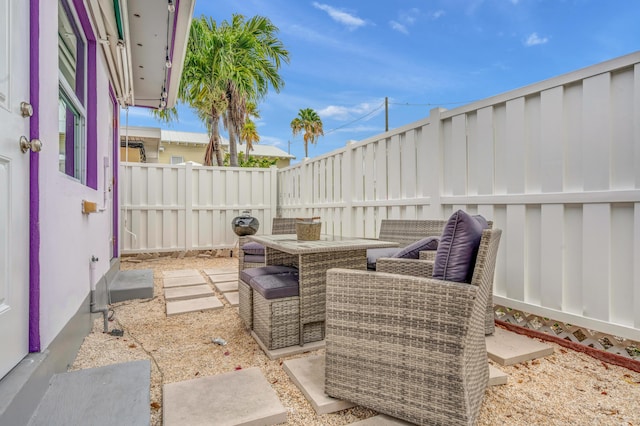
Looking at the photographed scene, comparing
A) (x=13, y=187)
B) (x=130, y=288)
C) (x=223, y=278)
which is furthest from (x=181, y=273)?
(x=13, y=187)

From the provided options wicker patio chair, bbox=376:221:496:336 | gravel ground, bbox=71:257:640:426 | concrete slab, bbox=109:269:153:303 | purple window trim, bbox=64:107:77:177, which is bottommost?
gravel ground, bbox=71:257:640:426

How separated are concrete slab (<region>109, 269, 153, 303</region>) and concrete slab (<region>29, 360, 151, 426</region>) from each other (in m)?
2.22

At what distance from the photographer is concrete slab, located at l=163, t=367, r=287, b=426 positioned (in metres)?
1.54

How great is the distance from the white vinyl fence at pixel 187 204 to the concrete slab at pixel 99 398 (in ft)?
16.6

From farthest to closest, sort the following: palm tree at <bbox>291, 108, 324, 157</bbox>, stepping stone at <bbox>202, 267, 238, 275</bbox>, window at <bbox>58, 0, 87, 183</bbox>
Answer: palm tree at <bbox>291, 108, 324, 157</bbox>, stepping stone at <bbox>202, 267, 238, 275</bbox>, window at <bbox>58, 0, 87, 183</bbox>

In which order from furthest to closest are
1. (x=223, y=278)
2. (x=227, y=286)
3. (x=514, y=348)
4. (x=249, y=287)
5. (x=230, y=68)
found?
1. (x=230, y=68)
2. (x=223, y=278)
3. (x=227, y=286)
4. (x=249, y=287)
5. (x=514, y=348)

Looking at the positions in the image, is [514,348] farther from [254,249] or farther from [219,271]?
[219,271]

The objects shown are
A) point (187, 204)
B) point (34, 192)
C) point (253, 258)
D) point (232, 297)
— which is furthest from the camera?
point (187, 204)

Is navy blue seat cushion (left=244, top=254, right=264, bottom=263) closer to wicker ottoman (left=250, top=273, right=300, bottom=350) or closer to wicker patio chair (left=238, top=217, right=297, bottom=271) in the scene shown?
wicker patio chair (left=238, top=217, right=297, bottom=271)

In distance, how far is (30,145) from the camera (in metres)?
1.41

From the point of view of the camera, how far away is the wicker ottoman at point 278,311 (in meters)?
2.31

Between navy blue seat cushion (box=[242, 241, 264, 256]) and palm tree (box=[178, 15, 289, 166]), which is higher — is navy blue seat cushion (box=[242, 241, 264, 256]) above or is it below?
below

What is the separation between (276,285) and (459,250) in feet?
4.35

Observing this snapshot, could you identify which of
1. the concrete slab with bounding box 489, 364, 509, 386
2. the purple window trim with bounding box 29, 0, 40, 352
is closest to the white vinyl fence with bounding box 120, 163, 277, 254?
the purple window trim with bounding box 29, 0, 40, 352
